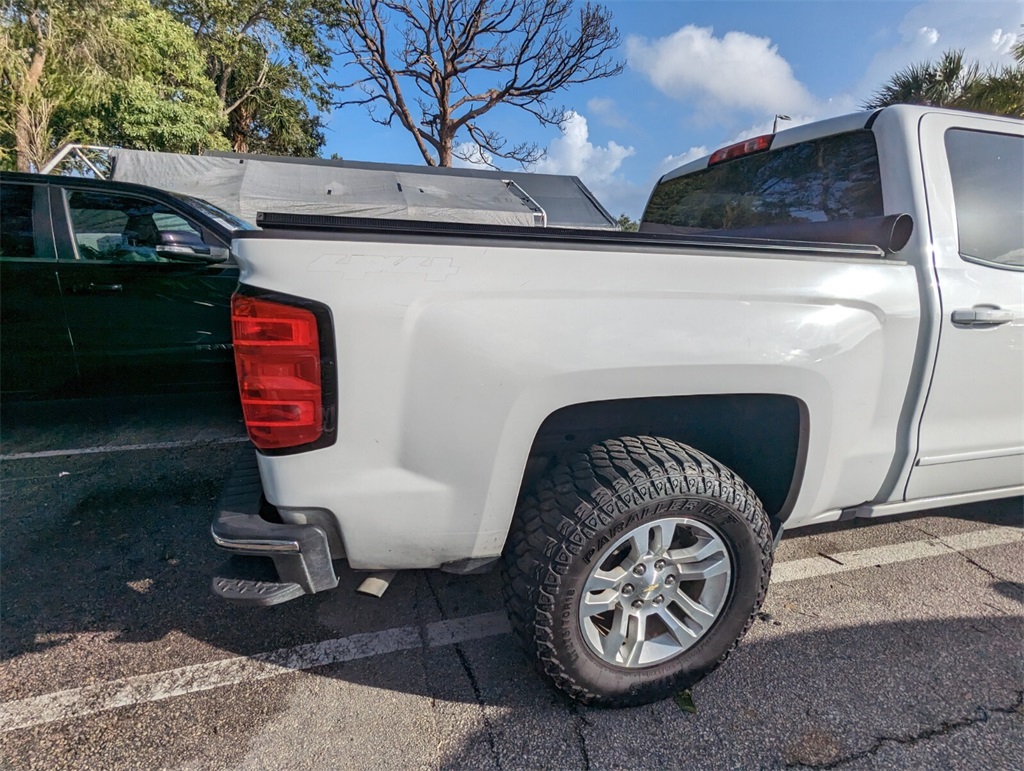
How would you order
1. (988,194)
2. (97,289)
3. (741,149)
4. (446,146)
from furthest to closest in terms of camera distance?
(446,146), (97,289), (741,149), (988,194)

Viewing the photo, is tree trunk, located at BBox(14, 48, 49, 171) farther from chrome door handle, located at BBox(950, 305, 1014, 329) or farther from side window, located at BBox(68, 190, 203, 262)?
chrome door handle, located at BBox(950, 305, 1014, 329)

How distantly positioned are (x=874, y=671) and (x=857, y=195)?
1877mm

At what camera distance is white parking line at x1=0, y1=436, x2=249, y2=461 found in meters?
3.60

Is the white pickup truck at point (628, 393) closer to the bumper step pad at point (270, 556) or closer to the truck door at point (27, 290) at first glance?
the bumper step pad at point (270, 556)

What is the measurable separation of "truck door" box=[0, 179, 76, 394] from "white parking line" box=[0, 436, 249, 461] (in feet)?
1.55

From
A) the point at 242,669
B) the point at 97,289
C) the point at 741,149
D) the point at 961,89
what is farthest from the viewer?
the point at 961,89

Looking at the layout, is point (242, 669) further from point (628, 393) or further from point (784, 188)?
point (784, 188)

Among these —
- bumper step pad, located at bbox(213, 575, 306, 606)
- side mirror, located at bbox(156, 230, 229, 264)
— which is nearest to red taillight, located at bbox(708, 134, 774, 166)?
bumper step pad, located at bbox(213, 575, 306, 606)

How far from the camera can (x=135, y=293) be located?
366 cm

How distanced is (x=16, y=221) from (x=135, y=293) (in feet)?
2.72

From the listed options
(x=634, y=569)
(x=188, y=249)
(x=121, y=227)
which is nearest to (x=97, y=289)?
(x=121, y=227)

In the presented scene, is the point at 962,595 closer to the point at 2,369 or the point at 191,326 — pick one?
the point at 191,326

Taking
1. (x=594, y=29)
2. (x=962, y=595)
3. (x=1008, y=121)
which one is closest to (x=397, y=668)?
(x=962, y=595)

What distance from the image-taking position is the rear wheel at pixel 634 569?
1573 millimetres
